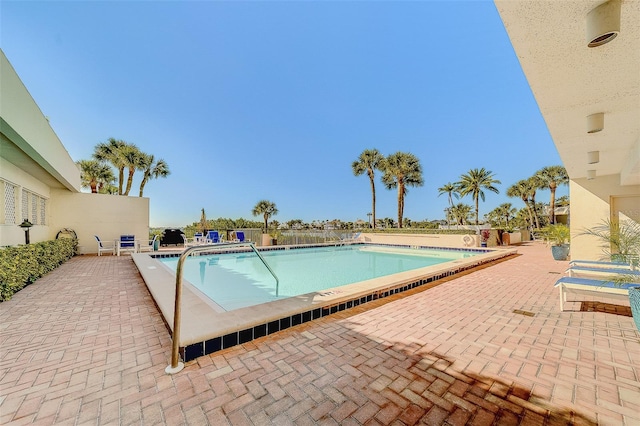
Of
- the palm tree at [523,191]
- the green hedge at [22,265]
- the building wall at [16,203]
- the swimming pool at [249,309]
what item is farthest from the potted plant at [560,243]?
the palm tree at [523,191]

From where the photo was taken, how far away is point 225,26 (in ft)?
52.2

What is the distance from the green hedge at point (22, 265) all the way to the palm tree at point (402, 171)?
21.5 m

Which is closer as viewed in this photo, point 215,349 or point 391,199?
point 215,349

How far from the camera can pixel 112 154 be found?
18344 mm

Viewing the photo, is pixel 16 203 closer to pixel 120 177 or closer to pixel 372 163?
pixel 120 177

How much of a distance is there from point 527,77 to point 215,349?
4065 mm

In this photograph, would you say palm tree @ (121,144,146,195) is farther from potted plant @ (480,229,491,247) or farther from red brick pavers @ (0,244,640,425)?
potted plant @ (480,229,491,247)

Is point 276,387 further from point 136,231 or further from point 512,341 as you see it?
point 136,231

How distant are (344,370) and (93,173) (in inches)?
960

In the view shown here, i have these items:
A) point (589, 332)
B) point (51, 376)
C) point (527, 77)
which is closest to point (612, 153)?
point (589, 332)

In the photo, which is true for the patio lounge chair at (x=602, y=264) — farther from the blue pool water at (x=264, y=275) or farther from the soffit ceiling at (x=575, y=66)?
the blue pool water at (x=264, y=275)

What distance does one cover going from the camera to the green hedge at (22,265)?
4.29m

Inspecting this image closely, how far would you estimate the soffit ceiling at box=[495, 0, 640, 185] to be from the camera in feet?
5.49

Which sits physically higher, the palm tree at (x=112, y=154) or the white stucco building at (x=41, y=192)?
the palm tree at (x=112, y=154)
